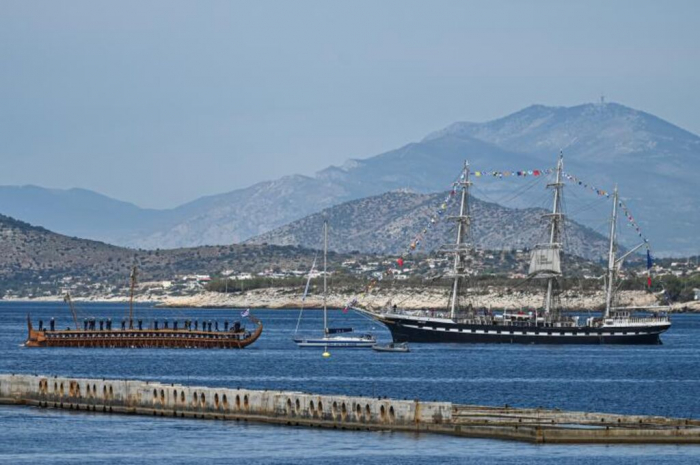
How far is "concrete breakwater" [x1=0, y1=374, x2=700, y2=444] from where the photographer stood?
65.2 meters

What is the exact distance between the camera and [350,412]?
7019 centimetres

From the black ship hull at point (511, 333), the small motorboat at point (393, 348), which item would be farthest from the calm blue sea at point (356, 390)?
the black ship hull at point (511, 333)

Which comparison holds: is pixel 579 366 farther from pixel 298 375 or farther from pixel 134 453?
pixel 134 453

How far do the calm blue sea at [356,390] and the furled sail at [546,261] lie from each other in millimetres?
10140

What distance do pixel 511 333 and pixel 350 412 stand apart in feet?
326

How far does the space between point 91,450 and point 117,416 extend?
1114 centimetres

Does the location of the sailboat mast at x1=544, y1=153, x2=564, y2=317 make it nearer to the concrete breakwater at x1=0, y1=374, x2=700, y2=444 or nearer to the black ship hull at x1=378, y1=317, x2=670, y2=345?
the black ship hull at x1=378, y1=317, x2=670, y2=345

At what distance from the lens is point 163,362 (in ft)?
416

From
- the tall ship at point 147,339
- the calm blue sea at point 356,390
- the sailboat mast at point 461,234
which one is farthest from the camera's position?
the sailboat mast at point 461,234

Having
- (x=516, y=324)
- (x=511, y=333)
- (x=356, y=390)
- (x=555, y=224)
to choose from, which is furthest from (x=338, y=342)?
(x=356, y=390)

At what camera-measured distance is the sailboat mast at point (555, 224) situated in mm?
166250

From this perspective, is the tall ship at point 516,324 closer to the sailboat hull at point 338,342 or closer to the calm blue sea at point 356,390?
the calm blue sea at point 356,390

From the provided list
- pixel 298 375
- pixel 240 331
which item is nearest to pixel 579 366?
pixel 298 375

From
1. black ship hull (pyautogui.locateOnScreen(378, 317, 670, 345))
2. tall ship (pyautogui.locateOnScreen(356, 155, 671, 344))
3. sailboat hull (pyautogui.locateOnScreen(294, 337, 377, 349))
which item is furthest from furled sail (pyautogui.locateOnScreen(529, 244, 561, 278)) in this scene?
sailboat hull (pyautogui.locateOnScreen(294, 337, 377, 349))
